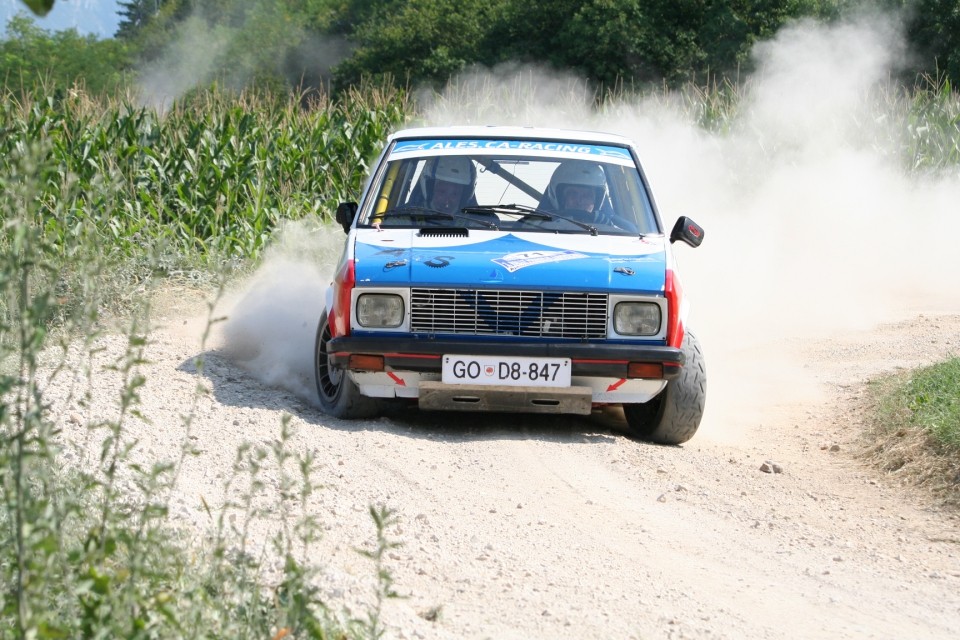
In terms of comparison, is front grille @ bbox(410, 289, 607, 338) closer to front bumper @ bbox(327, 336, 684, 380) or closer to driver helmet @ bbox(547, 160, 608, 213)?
front bumper @ bbox(327, 336, 684, 380)

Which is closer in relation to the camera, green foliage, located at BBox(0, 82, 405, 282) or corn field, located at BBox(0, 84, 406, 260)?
green foliage, located at BBox(0, 82, 405, 282)

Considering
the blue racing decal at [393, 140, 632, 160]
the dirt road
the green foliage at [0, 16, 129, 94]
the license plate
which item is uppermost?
the green foliage at [0, 16, 129, 94]

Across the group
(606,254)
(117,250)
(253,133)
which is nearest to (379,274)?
(606,254)

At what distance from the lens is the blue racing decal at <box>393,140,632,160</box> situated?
8.43 m

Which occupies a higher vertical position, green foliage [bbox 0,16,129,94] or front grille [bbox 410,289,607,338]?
green foliage [bbox 0,16,129,94]

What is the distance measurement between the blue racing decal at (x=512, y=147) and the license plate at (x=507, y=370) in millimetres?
1783

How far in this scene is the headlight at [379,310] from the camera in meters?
7.29

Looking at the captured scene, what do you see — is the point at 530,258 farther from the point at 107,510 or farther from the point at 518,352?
the point at 107,510

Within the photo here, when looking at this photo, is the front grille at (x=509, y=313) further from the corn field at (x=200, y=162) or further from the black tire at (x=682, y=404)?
the corn field at (x=200, y=162)

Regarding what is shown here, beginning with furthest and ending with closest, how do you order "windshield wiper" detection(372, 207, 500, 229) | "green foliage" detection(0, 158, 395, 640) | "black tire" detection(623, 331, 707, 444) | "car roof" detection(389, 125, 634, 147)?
"car roof" detection(389, 125, 634, 147), "windshield wiper" detection(372, 207, 500, 229), "black tire" detection(623, 331, 707, 444), "green foliage" detection(0, 158, 395, 640)

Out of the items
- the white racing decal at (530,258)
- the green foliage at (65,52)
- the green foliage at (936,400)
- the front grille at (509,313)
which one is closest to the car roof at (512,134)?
the white racing decal at (530,258)

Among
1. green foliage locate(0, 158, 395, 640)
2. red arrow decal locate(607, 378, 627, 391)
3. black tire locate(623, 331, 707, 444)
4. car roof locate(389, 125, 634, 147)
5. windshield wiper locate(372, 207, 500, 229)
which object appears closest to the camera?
green foliage locate(0, 158, 395, 640)

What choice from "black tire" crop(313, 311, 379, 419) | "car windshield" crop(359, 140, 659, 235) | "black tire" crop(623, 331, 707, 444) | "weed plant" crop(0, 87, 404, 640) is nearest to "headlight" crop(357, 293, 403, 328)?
"black tire" crop(313, 311, 379, 419)

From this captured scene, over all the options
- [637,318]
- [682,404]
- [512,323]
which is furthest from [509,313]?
[682,404]
